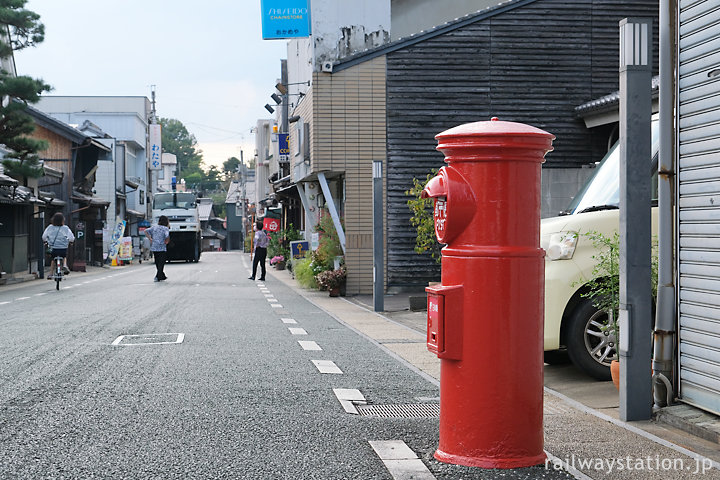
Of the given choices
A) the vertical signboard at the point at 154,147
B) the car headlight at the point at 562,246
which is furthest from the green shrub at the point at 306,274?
the vertical signboard at the point at 154,147

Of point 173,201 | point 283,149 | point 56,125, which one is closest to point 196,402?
point 283,149

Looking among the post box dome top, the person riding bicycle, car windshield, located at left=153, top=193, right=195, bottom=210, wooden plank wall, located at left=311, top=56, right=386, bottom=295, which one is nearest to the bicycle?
the person riding bicycle

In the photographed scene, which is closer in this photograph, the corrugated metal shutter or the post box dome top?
the post box dome top

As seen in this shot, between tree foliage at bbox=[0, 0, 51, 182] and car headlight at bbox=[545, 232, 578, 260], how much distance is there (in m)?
19.4

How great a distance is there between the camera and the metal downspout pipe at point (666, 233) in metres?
6.13

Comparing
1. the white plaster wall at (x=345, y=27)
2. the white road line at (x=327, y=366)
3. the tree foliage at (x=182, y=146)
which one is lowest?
the white road line at (x=327, y=366)

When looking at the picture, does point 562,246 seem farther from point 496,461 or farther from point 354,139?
point 354,139

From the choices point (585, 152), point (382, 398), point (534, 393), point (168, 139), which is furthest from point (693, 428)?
point (168, 139)

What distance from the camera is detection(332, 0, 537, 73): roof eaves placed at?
1959cm

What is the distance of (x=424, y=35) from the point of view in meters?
19.7

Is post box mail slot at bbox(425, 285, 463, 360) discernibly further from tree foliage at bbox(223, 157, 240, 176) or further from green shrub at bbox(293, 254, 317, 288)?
tree foliage at bbox(223, 157, 240, 176)

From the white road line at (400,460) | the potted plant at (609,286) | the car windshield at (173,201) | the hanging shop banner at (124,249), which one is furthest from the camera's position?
the car windshield at (173,201)

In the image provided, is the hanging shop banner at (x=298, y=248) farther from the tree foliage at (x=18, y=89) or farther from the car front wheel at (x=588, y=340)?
the car front wheel at (x=588, y=340)

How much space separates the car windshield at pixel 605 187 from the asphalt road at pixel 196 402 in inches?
89.6
